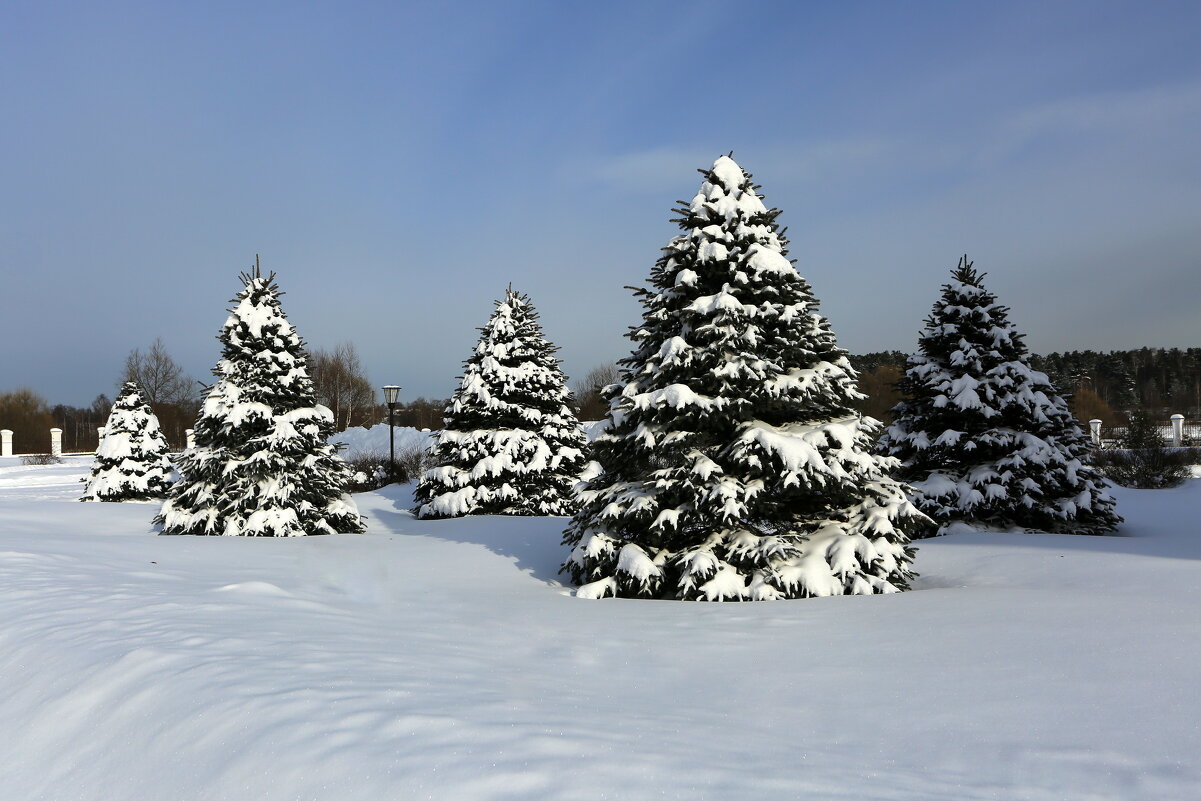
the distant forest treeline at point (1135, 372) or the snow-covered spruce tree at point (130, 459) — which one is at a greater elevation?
the distant forest treeline at point (1135, 372)

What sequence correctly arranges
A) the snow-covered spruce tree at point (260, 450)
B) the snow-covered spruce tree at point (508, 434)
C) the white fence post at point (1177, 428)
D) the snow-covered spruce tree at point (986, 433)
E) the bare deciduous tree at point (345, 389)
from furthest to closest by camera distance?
the bare deciduous tree at point (345, 389)
the white fence post at point (1177, 428)
the snow-covered spruce tree at point (508, 434)
the snow-covered spruce tree at point (260, 450)
the snow-covered spruce tree at point (986, 433)

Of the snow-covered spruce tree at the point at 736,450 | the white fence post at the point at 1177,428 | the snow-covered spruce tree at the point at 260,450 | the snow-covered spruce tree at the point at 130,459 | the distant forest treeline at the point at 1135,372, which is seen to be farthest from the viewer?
the distant forest treeline at the point at 1135,372

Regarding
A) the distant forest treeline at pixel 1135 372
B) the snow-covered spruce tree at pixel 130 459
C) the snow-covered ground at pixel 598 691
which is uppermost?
the distant forest treeline at pixel 1135 372

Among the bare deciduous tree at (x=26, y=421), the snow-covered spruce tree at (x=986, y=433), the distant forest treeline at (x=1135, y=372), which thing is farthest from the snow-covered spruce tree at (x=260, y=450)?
the distant forest treeline at (x=1135, y=372)

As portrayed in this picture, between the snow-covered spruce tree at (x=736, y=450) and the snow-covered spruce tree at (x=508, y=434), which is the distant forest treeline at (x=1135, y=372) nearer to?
the snow-covered spruce tree at (x=508, y=434)

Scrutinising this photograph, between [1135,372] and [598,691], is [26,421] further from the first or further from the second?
[1135,372]

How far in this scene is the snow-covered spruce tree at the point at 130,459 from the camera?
67.6ft

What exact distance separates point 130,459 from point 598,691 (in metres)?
21.4

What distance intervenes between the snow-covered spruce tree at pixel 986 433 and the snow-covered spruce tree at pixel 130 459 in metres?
19.5

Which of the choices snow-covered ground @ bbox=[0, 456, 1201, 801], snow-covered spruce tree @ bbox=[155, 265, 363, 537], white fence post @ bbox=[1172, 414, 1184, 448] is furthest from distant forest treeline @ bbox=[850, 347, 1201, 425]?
snow-covered ground @ bbox=[0, 456, 1201, 801]

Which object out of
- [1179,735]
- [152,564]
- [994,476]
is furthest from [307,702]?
[994,476]

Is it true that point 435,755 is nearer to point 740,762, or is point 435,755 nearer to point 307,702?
point 307,702

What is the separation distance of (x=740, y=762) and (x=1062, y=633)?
9.38 ft

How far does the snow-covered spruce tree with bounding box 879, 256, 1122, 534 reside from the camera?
11.0m
